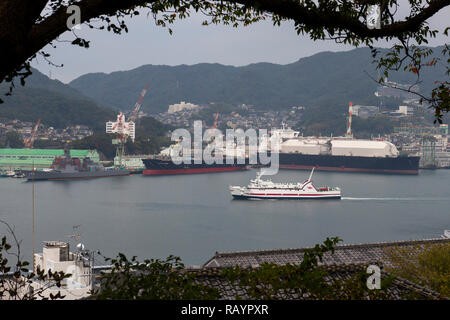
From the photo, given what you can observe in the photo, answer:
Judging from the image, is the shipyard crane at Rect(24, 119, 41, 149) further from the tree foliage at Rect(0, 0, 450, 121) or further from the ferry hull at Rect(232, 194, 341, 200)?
the tree foliage at Rect(0, 0, 450, 121)

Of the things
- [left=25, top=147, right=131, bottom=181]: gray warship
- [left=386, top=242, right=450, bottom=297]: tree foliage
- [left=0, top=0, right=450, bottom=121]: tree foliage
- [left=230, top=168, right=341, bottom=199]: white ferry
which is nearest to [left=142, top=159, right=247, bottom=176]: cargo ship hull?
[left=25, top=147, right=131, bottom=181]: gray warship

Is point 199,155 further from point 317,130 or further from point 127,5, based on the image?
point 127,5

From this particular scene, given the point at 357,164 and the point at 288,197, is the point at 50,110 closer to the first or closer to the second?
the point at 357,164

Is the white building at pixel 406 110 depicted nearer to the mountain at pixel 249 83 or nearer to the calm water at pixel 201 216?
the mountain at pixel 249 83

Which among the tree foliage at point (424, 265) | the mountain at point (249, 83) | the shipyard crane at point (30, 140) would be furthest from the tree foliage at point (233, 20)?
the mountain at point (249, 83)

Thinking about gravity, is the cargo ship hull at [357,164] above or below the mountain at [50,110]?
below

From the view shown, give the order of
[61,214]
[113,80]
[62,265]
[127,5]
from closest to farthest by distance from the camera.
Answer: [127,5] → [62,265] → [61,214] → [113,80]
